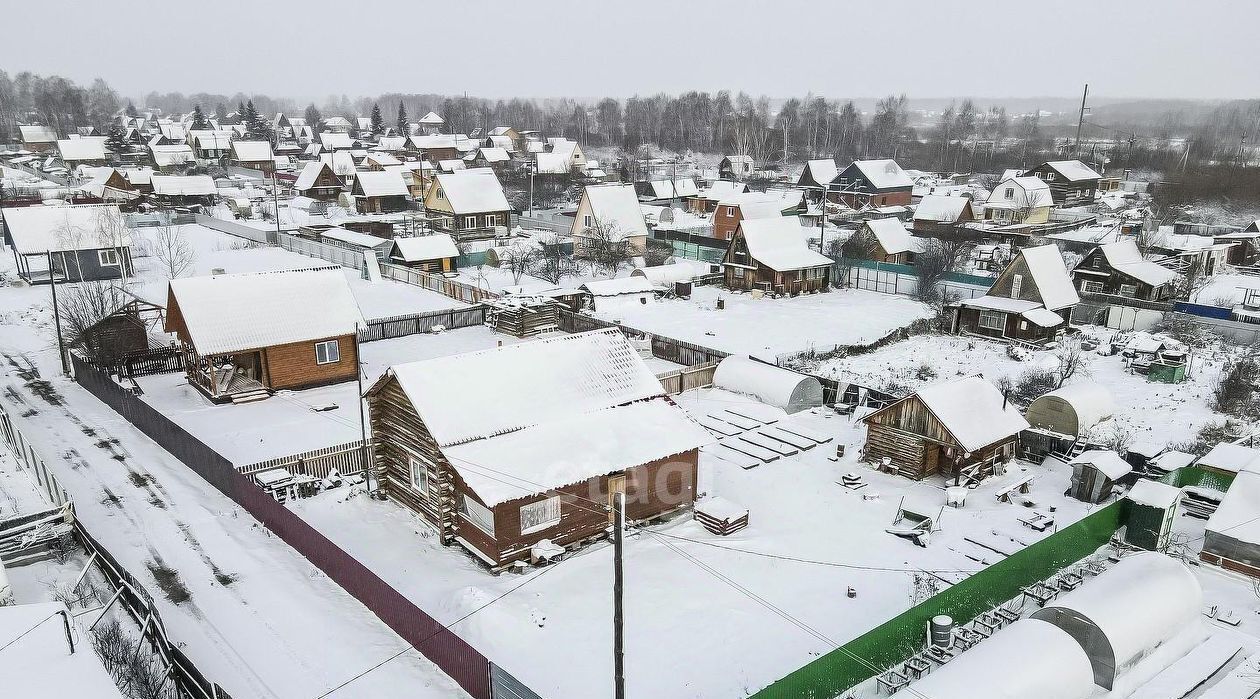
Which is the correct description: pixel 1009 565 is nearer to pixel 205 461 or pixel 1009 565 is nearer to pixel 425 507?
pixel 425 507

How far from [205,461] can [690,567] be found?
45.9 feet

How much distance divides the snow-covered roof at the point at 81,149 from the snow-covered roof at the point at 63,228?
64.2m

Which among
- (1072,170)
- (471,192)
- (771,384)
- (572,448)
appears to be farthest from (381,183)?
(1072,170)

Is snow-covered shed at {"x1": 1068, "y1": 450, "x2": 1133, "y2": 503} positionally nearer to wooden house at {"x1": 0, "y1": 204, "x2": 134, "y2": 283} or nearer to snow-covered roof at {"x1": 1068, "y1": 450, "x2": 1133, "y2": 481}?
snow-covered roof at {"x1": 1068, "y1": 450, "x2": 1133, "y2": 481}

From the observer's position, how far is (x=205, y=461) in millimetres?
22234

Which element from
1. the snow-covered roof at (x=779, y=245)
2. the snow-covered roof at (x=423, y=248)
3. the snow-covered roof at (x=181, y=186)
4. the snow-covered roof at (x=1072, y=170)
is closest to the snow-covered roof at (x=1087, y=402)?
the snow-covered roof at (x=779, y=245)

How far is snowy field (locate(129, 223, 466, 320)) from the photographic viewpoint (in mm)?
42844

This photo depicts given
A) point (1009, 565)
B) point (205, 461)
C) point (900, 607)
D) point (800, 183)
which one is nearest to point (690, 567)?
point (900, 607)

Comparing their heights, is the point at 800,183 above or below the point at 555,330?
above

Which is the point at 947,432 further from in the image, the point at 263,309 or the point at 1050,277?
the point at 263,309

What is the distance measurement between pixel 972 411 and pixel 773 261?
2368 centimetres

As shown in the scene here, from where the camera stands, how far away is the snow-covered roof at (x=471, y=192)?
60.6 metres

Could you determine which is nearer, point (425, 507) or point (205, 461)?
point (425, 507)

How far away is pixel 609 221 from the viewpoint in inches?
2099
